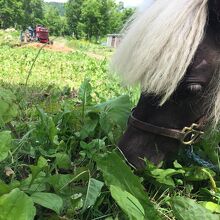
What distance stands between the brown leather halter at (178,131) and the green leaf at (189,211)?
35cm

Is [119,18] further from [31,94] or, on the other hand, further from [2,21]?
[31,94]

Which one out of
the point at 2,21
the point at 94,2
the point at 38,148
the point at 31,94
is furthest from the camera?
the point at 2,21

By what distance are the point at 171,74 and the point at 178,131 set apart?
0.22m

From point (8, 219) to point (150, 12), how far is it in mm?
950

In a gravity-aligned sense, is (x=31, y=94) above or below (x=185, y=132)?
below

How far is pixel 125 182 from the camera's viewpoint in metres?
1.26

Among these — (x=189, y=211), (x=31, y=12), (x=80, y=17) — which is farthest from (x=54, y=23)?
(x=189, y=211)

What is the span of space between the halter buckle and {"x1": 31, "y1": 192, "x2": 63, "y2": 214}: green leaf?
23.9 inches

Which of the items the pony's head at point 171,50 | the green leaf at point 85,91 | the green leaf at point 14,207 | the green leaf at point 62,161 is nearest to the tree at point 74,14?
the green leaf at point 85,91

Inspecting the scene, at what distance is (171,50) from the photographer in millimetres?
1469

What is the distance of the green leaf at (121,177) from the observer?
124cm

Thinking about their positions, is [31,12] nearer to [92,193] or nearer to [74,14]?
[74,14]

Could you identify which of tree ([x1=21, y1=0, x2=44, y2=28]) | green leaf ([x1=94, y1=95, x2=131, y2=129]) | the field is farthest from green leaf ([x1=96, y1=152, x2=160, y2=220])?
tree ([x1=21, y1=0, x2=44, y2=28])

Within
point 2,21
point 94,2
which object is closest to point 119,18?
point 94,2
